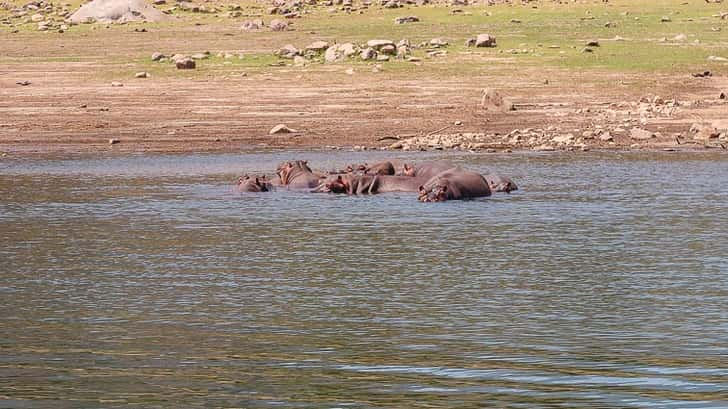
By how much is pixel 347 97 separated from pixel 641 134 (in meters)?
7.80

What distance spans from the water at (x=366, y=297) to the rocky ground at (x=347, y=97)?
20.2ft

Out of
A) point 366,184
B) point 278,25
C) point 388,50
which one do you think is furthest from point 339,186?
point 278,25

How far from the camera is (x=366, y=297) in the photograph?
1226 centimetres

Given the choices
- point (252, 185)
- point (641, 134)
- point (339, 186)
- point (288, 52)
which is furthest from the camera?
point (288, 52)

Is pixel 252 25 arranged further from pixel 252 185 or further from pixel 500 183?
pixel 500 183

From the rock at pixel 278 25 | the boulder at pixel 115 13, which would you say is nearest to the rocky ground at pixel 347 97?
the rock at pixel 278 25

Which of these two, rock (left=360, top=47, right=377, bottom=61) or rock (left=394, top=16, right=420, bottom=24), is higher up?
rock (left=360, top=47, right=377, bottom=61)

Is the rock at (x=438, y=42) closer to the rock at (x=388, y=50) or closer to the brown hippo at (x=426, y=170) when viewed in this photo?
the rock at (x=388, y=50)

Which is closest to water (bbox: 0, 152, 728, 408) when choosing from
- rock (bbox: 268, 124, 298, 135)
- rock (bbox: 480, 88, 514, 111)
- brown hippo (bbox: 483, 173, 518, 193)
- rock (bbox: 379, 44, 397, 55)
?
brown hippo (bbox: 483, 173, 518, 193)

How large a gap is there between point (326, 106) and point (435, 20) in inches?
780

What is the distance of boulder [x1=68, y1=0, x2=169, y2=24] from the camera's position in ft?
176

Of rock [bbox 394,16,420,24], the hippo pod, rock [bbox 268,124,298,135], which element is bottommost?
rock [bbox 394,16,420,24]

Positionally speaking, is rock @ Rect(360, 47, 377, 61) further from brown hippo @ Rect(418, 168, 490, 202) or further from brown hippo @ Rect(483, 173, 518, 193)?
brown hippo @ Rect(418, 168, 490, 202)

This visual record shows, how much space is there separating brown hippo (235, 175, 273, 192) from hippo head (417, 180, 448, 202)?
2.42 metres
